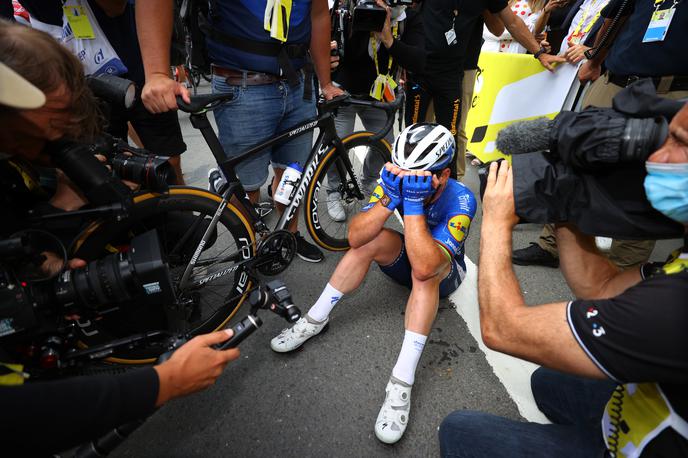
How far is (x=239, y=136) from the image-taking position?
211 centimetres

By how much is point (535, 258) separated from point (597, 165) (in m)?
1.98

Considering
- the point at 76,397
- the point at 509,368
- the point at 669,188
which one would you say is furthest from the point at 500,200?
the point at 76,397

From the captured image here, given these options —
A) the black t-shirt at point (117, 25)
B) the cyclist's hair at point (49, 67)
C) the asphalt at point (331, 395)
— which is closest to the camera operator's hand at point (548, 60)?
the asphalt at point (331, 395)

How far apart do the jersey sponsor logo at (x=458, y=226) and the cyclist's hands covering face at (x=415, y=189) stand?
27 centimetres

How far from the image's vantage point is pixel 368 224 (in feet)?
6.07

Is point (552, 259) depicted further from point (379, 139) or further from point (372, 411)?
point (372, 411)

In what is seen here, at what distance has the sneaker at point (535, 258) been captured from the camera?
2732mm

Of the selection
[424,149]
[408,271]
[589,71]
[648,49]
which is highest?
[648,49]

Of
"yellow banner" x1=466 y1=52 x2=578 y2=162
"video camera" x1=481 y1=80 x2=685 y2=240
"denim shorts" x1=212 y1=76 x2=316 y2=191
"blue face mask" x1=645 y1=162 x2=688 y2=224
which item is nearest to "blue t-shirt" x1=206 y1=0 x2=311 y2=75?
"denim shorts" x1=212 y1=76 x2=316 y2=191

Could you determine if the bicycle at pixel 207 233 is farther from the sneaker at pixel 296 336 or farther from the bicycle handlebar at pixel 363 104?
the sneaker at pixel 296 336

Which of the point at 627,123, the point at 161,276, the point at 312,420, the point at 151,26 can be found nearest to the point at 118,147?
the point at 151,26

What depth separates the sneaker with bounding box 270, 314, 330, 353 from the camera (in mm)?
2000

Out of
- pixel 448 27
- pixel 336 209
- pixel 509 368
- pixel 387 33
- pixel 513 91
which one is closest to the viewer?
pixel 509 368

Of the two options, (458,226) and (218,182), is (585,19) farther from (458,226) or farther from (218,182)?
(218,182)
